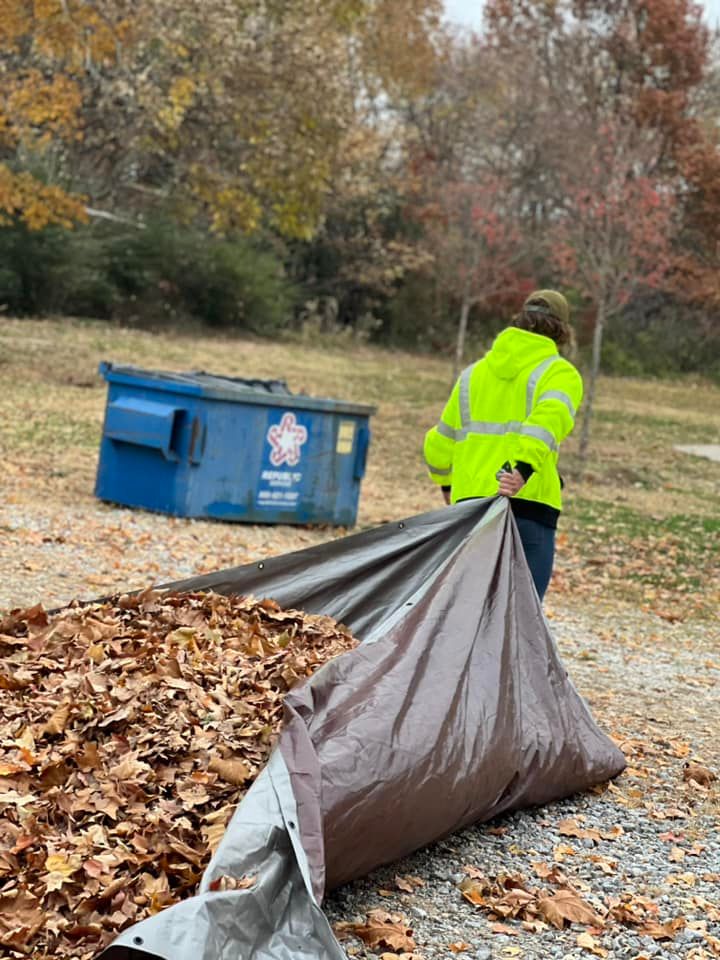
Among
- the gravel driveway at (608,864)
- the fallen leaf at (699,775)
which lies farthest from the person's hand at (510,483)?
the fallen leaf at (699,775)

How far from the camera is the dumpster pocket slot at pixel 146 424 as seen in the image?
35.0 ft

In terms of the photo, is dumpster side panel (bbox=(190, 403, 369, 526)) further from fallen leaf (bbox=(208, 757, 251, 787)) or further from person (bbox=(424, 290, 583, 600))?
fallen leaf (bbox=(208, 757, 251, 787))

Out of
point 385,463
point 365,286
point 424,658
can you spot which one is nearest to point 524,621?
point 424,658

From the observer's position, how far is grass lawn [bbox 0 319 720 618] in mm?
11617

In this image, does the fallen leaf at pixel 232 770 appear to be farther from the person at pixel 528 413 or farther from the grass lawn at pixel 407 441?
the grass lawn at pixel 407 441

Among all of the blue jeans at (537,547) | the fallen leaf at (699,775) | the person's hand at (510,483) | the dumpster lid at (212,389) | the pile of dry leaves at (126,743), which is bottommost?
the fallen leaf at (699,775)

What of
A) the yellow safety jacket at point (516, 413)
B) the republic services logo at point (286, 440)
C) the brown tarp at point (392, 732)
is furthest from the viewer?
the republic services logo at point (286, 440)

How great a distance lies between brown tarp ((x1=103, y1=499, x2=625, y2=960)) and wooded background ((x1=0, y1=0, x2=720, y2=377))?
12.5m

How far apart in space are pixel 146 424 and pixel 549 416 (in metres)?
5.46

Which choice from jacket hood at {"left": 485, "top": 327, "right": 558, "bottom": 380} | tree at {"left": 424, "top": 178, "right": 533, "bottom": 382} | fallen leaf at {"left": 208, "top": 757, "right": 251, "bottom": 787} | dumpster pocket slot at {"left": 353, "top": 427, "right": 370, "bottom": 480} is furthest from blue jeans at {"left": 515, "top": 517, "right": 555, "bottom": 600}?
tree at {"left": 424, "top": 178, "right": 533, "bottom": 382}

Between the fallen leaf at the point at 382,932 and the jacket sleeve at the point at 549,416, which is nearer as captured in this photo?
the fallen leaf at the point at 382,932

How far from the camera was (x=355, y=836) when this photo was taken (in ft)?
13.6

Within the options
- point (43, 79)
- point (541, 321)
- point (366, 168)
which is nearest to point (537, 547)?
point (541, 321)

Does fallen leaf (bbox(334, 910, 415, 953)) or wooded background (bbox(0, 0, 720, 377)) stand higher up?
wooded background (bbox(0, 0, 720, 377))
